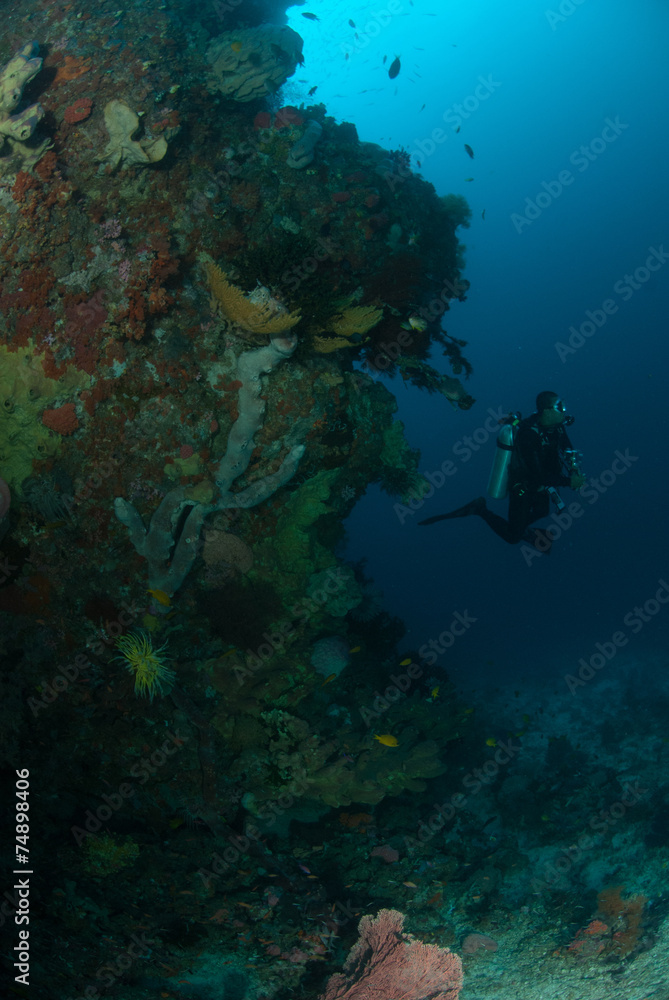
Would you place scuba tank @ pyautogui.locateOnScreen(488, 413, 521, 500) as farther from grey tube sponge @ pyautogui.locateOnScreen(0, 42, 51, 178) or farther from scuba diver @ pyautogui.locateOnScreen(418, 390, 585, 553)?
grey tube sponge @ pyautogui.locateOnScreen(0, 42, 51, 178)

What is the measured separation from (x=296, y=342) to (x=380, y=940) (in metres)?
7.06

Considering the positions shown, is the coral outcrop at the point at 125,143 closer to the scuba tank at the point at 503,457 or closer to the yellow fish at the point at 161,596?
the yellow fish at the point at 161,596

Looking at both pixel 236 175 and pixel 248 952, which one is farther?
pixel 236 175

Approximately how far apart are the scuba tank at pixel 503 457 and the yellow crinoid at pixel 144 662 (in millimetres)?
6611

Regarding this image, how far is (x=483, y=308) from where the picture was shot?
96.6 meters

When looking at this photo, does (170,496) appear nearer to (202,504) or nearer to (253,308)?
(202,504)

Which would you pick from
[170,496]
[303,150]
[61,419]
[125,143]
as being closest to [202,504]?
[170,496]

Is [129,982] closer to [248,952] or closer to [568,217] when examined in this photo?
[248,952]

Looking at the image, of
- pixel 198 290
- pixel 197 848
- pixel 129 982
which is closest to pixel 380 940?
pixel 197 848

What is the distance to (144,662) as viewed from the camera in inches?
→ 180

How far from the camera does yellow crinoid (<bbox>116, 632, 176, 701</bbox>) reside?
459 cm

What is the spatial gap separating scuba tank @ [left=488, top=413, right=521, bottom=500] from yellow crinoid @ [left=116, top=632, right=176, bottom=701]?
6611mm

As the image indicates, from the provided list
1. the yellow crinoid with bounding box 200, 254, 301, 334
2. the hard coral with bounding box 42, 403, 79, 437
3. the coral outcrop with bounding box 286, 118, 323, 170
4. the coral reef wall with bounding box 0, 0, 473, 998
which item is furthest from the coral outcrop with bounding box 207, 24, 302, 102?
the hard coral with bounding box 42, 403, 79, 437

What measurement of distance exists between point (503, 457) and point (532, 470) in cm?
76
